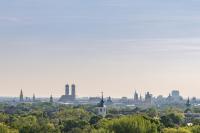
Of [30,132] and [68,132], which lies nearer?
[30,132]

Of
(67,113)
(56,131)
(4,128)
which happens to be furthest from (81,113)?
(4,128)

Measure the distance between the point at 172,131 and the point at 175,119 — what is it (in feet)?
196

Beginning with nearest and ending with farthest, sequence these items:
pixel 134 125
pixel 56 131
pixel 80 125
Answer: pixel 134 125, pixel 56 131, pixel 80 125

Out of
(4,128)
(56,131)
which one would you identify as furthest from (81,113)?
(4,128)

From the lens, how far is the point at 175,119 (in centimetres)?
14025

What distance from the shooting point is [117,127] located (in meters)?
77.5

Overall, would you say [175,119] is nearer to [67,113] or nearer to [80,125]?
[80,125]

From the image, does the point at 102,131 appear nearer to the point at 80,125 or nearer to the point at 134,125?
the point at 134,125

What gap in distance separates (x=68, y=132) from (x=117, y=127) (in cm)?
2295

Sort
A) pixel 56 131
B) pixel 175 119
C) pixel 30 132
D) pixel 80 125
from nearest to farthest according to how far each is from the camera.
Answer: pixel 30 132 → pixel 56 131 → pixel 80 125 → pixel 175 119

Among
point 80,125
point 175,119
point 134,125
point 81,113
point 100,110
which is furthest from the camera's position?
point 81,113

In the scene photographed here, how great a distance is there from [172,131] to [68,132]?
23.0 metres

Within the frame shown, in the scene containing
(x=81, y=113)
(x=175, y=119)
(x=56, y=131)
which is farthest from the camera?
(x=81, y=113)

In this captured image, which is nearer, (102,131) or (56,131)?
(102,131)
